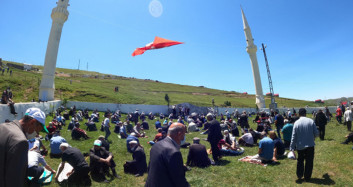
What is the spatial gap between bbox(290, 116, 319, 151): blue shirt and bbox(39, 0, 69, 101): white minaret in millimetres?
33729

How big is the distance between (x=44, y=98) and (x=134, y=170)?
95.0 feet

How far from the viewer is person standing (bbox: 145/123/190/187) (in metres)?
2.65

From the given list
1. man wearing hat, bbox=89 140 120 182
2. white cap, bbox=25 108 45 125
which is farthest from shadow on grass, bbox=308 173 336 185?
white cap, bbox=25 108 45 125

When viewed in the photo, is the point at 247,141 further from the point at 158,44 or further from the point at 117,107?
the point at 117,107

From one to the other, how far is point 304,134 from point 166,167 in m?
4.94

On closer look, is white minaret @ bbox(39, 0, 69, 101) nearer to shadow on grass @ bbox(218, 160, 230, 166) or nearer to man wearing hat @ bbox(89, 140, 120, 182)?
man wearing hat @ bbox(89, 140, 120, 182)

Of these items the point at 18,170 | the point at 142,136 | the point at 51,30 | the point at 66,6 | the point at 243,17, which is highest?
the point at 243,17

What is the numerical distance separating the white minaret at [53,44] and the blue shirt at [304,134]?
33.7 m

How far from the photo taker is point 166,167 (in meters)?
2.74

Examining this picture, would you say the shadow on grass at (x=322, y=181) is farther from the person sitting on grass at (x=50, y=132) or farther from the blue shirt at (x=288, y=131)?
the person sitting on grass at (x=50, y=132)

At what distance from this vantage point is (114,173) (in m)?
6.96

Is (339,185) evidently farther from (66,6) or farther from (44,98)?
(66,6)

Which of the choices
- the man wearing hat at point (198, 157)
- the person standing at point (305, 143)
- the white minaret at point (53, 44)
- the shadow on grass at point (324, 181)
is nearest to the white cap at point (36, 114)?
the man wearing hat at point (198, 157)

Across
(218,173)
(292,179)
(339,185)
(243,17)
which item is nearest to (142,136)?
(218,173)
